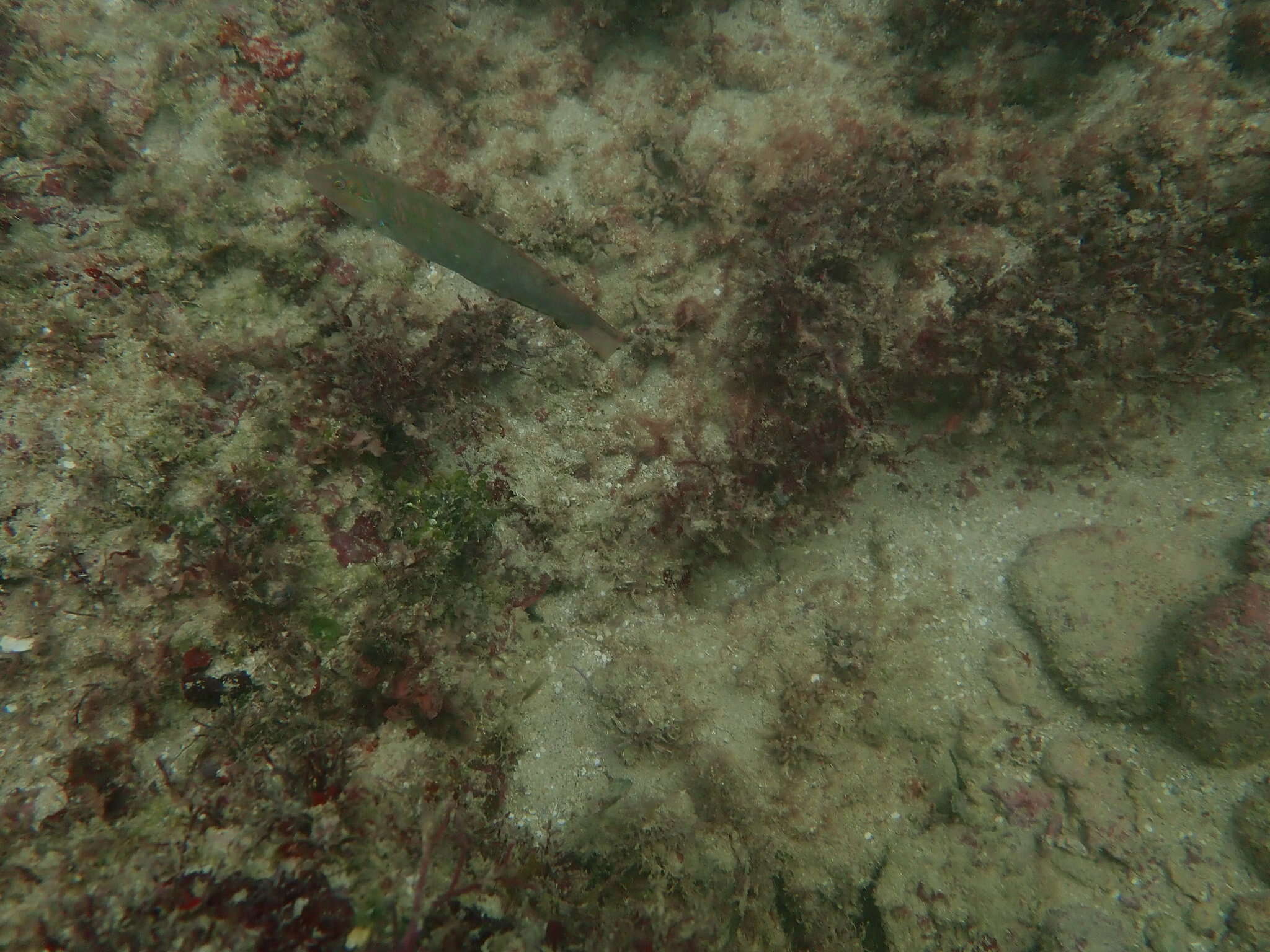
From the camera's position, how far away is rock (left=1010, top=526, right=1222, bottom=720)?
339 centimetres

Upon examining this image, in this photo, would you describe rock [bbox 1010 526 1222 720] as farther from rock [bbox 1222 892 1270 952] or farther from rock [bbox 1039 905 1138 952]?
rock [bbox 1039 905 1138 952]

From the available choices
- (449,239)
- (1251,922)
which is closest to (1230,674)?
(1251,922)

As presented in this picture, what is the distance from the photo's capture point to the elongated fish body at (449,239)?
2.67 metres

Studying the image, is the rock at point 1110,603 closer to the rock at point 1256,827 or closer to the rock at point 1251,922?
the rock at point 1256,827

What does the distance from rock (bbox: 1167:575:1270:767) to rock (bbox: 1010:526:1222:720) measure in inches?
6.3

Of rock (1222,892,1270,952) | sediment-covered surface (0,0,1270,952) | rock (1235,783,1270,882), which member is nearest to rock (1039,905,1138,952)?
sediment-covered surface (0,0,1270,952)

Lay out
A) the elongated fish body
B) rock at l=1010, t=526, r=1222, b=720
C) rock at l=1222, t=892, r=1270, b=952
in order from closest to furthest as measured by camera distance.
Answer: the elongated fish body, rock at l=1222, t=892, r=1270, b=952, rock at l=1010, t=526, r=1222, b=720

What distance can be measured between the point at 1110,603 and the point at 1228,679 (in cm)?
60

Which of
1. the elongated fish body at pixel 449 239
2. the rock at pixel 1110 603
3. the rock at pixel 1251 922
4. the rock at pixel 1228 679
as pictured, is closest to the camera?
the elongated fish body at pixel 449 239

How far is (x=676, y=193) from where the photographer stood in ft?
12.6

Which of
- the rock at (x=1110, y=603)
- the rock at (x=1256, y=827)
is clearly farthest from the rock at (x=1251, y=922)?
the rock at (x=1110, y=603)

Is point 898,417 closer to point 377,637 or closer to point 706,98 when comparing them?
point 706,98

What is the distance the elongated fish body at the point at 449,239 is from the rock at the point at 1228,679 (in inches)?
146

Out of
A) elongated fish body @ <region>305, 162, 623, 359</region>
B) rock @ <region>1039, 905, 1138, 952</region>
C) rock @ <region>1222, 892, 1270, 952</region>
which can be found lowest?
rock @ <region>1039, 905, 1138, 952</region>
